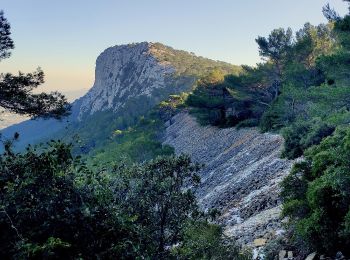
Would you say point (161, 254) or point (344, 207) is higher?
point (161, 254)

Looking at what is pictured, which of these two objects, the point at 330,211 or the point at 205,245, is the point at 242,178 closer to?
the point at 330,211

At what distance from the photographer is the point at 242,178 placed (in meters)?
27.3

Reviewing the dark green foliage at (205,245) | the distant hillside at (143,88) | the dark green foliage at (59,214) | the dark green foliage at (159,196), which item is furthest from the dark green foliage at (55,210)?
the distant hillside at (143,88)

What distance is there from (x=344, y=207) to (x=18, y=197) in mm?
8181

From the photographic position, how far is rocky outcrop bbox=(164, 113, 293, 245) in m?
16.9

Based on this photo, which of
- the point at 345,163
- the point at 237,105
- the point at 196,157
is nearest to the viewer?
the point at 345,163

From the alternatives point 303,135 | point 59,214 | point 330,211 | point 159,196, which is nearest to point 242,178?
point 303,135

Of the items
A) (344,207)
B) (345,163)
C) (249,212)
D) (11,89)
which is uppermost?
(11,89)

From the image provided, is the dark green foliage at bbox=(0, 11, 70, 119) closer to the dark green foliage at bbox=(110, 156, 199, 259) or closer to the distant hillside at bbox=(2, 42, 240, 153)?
the dark green foliage at bbox=(110, 156, 199, 259)

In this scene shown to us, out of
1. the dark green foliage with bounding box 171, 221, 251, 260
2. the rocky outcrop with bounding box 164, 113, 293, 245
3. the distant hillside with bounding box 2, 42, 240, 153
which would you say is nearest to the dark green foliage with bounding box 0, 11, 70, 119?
the dark green foliage with bounding box 171, 221, 251, 260

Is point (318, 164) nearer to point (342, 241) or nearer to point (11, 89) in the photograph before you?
point (342, 241)

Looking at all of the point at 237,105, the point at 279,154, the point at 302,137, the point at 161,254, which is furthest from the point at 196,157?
the point at 161,254

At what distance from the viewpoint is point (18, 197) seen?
20.8 feet

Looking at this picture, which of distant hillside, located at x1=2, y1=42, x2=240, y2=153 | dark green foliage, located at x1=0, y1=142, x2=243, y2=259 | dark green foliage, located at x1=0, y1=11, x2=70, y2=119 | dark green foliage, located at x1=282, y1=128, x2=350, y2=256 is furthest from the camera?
distant hillside, located at x1=2, y1=42, x2=240, y2=153
